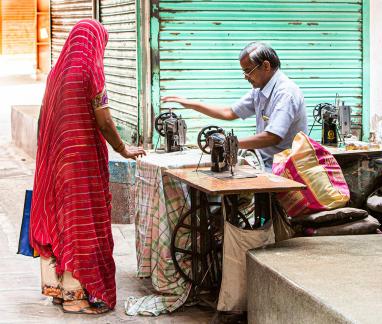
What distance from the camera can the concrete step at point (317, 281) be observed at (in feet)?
14.1

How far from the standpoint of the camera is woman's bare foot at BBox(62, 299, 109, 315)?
19.9ft

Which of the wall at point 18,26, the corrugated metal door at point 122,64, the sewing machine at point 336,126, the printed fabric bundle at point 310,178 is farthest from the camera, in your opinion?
the wall at point 18,26

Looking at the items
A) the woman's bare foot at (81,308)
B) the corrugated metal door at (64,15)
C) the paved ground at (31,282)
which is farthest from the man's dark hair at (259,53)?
the corrugated metal door at (64,15)

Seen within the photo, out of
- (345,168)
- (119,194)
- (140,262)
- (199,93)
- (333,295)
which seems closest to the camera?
(333,295)

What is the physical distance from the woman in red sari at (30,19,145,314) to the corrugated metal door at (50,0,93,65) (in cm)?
679

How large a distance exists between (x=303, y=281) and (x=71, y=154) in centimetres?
200

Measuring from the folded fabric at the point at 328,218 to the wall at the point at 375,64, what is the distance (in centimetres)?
416

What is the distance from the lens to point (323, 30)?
10078 millimetres

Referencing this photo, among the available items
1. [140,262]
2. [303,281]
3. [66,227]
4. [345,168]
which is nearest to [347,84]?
[345,168]

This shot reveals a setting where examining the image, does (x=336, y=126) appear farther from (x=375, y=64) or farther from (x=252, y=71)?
(x=375, y=64)

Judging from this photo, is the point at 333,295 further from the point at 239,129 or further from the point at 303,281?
the point at 239,129

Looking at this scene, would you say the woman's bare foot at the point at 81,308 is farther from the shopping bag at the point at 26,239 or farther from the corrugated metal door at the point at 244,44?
the corrugated metal door at the point at 244,44

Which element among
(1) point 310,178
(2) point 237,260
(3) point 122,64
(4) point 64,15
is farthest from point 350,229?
(4) point 64,15

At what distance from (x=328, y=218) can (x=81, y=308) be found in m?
1.84
